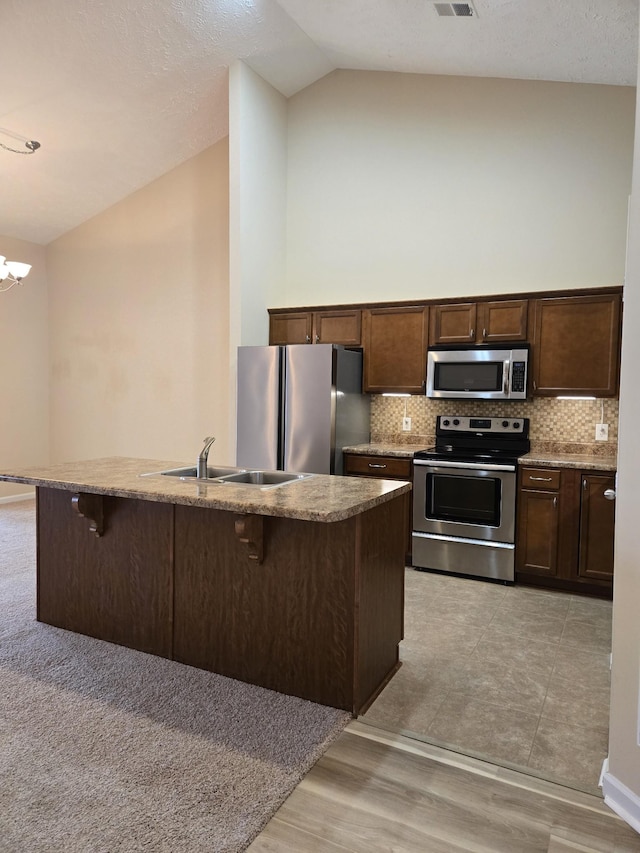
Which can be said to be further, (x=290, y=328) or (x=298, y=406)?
(x=290, y=328)

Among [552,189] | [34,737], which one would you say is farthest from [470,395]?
[34,737]

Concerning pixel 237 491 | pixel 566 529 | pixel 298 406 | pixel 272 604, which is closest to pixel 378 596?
pixel 272 604

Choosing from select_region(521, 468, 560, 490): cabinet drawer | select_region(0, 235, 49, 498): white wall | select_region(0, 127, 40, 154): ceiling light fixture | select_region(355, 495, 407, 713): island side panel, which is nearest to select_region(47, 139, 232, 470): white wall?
select_region(0, 235, 49, 498): white wall

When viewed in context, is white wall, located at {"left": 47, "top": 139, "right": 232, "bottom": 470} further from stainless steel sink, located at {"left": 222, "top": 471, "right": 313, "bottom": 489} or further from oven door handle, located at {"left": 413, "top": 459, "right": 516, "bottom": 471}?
stainless steel sink, located at {"left": 222, "top": 471, "right": 313, "bottom": 489}

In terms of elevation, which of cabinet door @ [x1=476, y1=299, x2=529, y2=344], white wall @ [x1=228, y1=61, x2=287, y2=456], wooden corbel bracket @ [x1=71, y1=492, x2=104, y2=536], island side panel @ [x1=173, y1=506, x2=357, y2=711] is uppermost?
white wall @ [x1=228, y1=61, x2=287, y2=456]

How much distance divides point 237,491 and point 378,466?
227cm

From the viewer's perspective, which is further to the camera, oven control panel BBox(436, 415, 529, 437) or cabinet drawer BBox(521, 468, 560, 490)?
oven control panel BBox(436, 415, 529, 437)

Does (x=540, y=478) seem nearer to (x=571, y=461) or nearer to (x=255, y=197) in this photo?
(x=571, y=461)

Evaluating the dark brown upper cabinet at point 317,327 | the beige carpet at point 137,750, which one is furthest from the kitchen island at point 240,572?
the dark brown upper cabinet at point 317,327

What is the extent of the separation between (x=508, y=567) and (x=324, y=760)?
7.96 feet

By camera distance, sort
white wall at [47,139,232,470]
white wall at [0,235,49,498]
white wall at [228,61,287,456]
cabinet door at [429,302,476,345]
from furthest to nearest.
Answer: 1. white wall at [0,235,49,498]
2. white wall at [47,139,232,470]
3. white wall at [228,61,287,456]
4. cabinet door at [429,302,476,345]

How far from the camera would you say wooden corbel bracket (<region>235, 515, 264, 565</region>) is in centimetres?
248

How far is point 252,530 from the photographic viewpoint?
250 centimetres

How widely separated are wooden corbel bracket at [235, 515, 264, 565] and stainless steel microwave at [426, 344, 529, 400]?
2.50 metres
